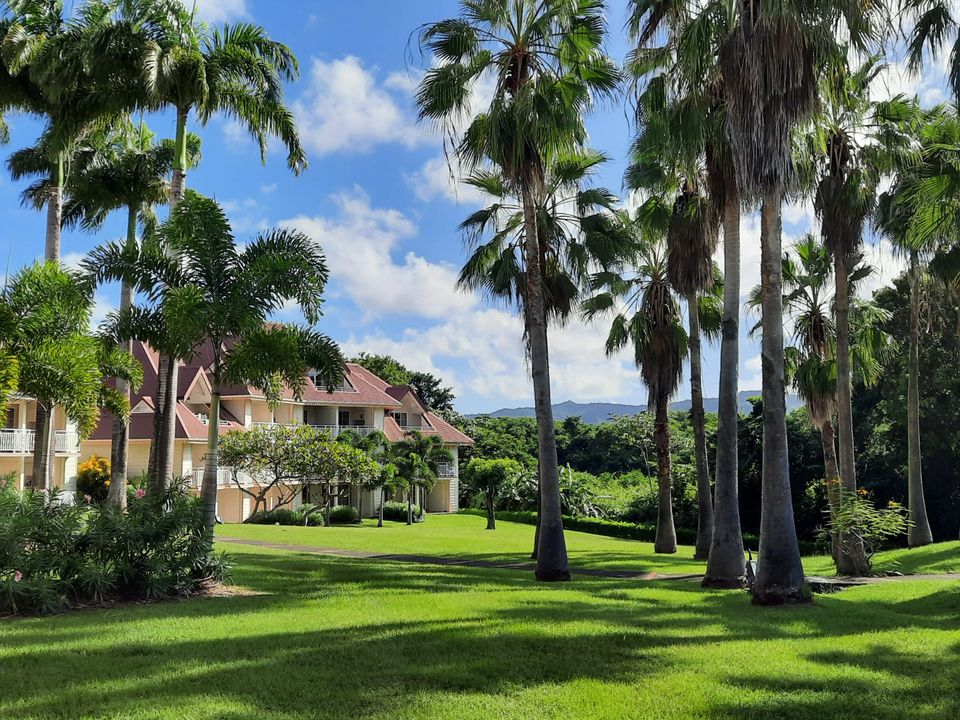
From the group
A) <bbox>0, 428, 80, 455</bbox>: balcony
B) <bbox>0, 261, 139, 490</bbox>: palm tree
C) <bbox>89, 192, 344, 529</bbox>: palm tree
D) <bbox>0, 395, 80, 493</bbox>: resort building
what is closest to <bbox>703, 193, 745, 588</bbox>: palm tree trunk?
<bbox>89, 192, 344, 529</bbox>: palm tree

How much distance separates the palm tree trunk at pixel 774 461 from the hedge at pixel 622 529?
21.6 metres

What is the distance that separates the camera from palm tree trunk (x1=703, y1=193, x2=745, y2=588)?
15.3 metres

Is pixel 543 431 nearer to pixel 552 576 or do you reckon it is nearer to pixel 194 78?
pixel 552 576

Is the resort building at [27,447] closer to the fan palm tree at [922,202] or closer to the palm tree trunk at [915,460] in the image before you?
the fan palm tree at [922,202]

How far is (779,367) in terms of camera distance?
42.1 ft

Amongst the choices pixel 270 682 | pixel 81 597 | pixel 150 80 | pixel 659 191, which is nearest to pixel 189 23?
pixel 150 80

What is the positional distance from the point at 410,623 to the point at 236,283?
753 centimetres

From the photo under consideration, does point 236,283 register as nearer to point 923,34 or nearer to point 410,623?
point 410,623

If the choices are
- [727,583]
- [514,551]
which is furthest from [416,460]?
[727,583]

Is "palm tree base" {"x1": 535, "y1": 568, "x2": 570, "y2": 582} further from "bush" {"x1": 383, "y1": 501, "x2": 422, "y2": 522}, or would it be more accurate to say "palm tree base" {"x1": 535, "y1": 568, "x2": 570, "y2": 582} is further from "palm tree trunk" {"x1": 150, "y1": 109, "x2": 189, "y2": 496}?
"bush" {"x1": 383, "y1": 501, "x2": 422, "y2": 522}

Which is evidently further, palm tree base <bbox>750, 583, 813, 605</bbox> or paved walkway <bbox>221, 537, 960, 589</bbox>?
paved walkway <bbox>221, 537, 960, 589</bbox>

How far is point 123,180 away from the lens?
74.7ft

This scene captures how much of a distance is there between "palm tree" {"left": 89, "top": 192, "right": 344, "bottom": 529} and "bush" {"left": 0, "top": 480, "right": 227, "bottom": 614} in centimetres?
115

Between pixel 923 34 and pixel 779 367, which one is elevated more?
pixel 923 34
